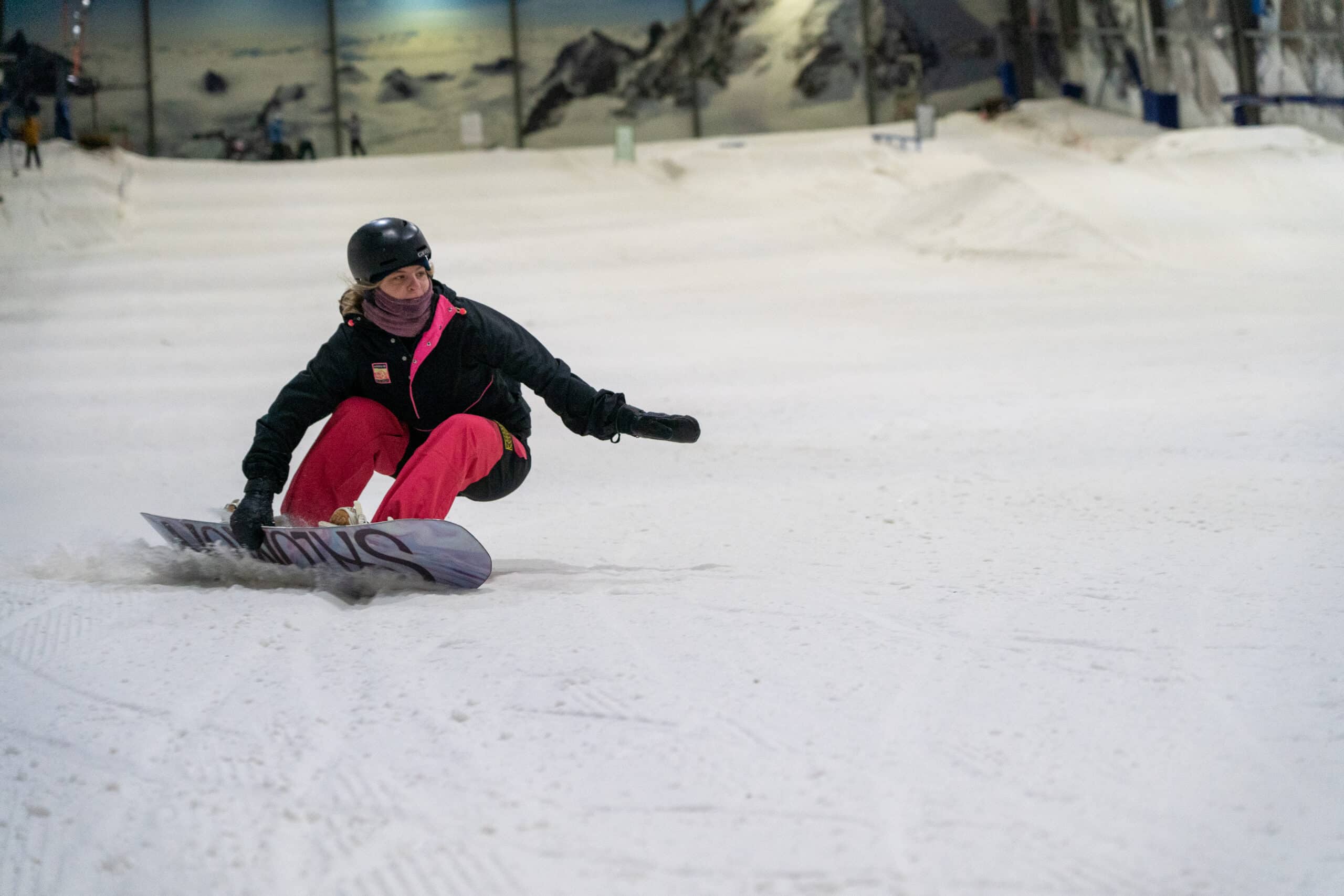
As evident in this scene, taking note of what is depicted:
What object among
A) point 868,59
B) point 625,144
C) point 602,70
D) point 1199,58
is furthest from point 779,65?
point 1199,58

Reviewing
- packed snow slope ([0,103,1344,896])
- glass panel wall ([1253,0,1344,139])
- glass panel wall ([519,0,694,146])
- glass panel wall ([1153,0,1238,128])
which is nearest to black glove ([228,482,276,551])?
packed snow slope ([0,103,1344,896])

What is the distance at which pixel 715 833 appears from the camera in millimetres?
1694

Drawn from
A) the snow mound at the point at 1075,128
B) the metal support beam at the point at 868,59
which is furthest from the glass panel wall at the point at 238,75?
the snow mound at the point at 1075,128

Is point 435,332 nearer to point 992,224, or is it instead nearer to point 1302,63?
point 992,224

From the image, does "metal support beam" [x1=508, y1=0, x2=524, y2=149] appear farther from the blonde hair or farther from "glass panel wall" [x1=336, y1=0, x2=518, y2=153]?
the blonde hair

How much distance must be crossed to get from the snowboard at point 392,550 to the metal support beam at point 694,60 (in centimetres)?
1646

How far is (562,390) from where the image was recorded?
125 inches

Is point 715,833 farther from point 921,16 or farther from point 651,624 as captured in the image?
point 921,16

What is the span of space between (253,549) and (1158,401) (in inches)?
165

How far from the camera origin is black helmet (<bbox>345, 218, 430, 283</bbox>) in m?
2.94

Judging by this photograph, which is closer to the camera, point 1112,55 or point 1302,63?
point 1302,63

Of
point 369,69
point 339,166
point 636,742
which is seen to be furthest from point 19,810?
point 369,69

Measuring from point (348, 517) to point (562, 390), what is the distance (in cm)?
62

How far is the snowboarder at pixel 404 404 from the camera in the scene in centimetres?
298
